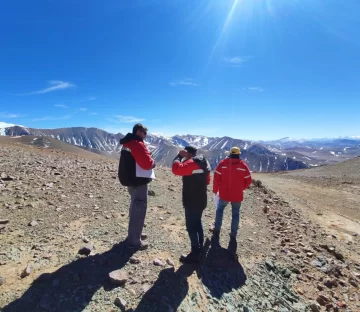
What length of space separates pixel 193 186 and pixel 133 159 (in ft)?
5.44

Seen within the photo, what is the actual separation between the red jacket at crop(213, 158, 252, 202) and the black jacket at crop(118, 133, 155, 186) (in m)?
2.53

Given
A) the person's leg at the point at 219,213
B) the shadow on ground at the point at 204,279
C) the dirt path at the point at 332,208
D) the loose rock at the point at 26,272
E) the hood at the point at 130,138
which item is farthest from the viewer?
the dirt path at the point at 332,208

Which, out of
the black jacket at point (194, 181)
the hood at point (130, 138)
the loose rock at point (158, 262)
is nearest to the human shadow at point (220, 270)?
the loose rock at point (158, 262)

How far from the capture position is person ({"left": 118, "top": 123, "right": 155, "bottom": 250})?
620cm

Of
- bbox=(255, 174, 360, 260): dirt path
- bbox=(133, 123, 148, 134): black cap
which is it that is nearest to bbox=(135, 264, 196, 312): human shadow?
bbox=(133, 123, 148, 134): black cap

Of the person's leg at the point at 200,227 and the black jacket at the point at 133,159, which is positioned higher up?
the black jacket at the point at 133,159

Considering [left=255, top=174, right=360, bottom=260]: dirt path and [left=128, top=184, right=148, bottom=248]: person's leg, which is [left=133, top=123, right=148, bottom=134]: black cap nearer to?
[left=128, top=184, right=148, bottom=248]: person's leg

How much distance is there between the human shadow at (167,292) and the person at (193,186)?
635mm

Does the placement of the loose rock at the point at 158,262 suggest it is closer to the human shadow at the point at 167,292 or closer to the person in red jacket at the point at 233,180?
the human shadow at the point at 167,292

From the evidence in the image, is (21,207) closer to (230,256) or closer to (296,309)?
(230,256)

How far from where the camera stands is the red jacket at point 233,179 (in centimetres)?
769

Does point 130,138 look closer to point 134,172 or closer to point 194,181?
point 134,172

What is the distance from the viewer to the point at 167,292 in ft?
17.5

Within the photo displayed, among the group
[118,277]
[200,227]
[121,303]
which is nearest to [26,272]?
[118,277]
